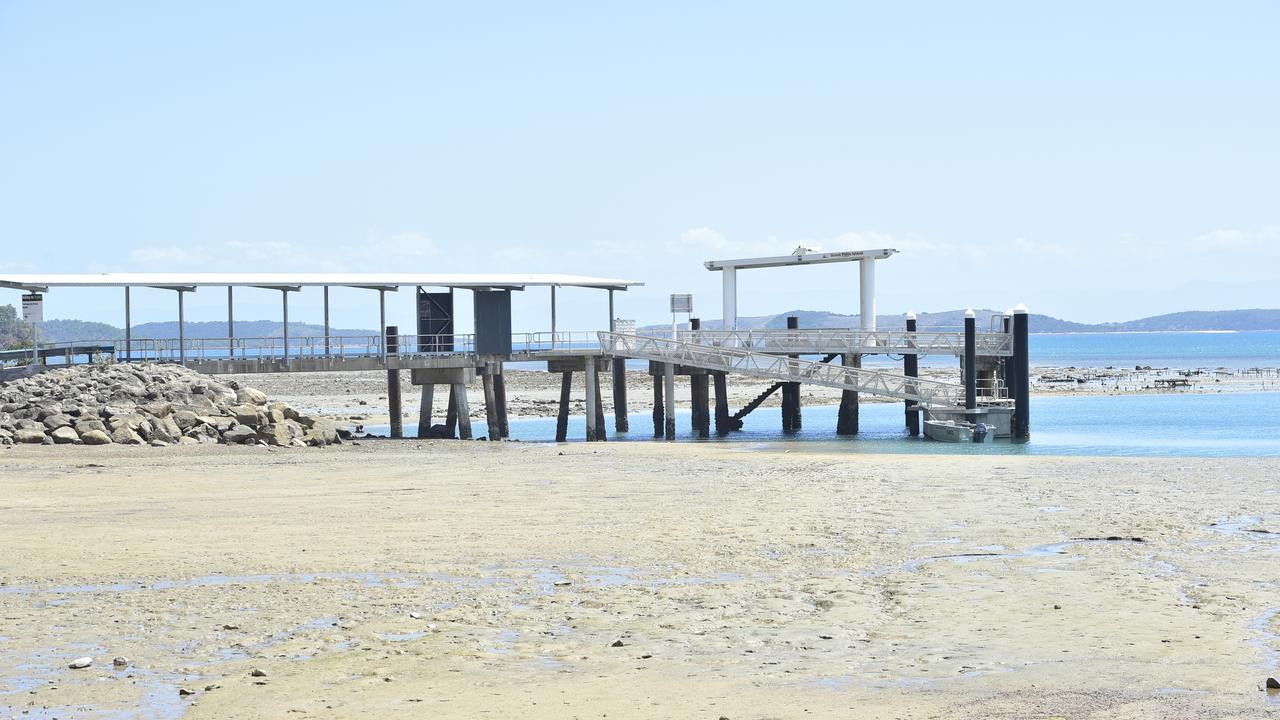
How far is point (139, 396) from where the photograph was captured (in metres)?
33.2

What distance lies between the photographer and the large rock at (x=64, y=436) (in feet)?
98.5

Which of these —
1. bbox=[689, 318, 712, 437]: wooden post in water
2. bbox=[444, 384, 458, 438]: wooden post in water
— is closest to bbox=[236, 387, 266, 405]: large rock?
bbox=[444, 384, 458, 438]: wooden post in water

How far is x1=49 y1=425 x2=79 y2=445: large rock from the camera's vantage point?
98.5ft

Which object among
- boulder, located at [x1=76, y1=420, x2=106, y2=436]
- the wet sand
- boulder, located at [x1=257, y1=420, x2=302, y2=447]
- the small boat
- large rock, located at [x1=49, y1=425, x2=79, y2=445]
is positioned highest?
boulder, located at [x1=76, y1=420, x2=106, y2=436]

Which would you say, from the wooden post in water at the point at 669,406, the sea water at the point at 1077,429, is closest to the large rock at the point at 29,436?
the sea water at the point at 1077,429

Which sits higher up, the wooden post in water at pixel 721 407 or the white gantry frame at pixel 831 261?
the white gantry frame at pixel 831 261

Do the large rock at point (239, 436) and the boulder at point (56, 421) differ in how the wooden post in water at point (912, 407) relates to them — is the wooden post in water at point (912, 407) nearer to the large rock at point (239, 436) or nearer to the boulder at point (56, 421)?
the large rock at point (239, 436)

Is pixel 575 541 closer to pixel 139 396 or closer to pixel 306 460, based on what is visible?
pixel 306 460

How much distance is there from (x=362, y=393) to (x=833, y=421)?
3078 cm

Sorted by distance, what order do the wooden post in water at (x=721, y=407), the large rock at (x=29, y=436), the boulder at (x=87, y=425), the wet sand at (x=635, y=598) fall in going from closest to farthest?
the wet sand at (x=635, y=598) < the large rock at (x=29, y=436) < the boulder at (x=87, y=425) < the wooden post in water at (x=721, y=407)

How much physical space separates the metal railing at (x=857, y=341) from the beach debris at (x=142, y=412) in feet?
50.9

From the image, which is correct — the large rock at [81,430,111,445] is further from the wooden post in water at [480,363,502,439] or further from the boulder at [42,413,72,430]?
the wooden post in water at [480,363,502,439]

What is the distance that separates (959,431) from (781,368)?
5.94 metres

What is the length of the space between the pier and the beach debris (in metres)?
3.91
